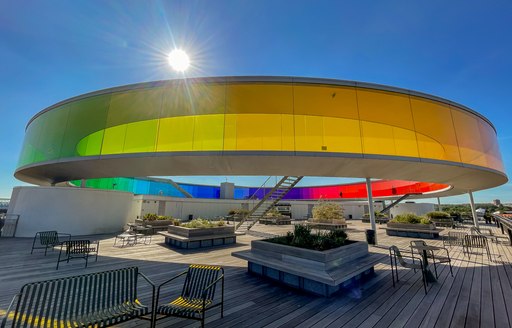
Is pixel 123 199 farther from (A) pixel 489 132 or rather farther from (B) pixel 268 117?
(A) pixel 489 132

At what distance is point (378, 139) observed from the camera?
9570mm

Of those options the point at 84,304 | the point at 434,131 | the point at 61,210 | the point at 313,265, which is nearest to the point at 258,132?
the point at 313,265

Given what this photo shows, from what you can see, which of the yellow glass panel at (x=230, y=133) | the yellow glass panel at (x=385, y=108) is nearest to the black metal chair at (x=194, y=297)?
the yellow glass panel at (x=230, y=133)

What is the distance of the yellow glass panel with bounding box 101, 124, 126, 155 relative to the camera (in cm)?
965

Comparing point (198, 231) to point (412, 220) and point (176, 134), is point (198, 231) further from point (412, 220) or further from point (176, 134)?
point (412, 220)

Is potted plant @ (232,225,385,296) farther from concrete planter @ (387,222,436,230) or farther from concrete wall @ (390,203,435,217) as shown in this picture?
concrete wall @ (390,203,435,217)

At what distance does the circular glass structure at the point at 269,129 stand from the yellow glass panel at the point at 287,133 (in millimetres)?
46

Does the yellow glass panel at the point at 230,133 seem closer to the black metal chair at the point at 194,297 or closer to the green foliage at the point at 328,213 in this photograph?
the black metal chair at the point at 194,297

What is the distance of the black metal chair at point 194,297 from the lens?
11.5 feet

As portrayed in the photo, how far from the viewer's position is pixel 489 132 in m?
12.1

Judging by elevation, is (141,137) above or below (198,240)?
above

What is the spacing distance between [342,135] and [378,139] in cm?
185

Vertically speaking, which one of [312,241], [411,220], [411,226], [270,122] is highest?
[270,122]

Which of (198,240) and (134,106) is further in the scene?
(198,240)
